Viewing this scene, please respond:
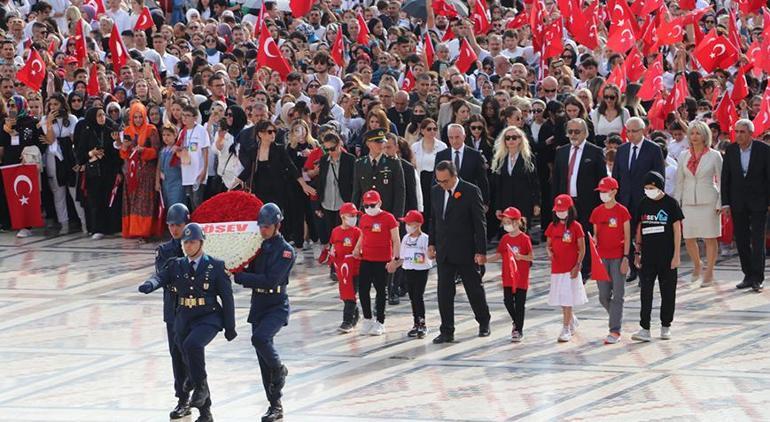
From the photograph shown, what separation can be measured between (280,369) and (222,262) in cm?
99

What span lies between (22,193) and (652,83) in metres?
8.63

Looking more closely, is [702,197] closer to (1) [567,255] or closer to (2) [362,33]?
(1) [567,255]

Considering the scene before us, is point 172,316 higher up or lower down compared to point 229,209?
lower down

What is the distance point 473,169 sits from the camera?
1916 centimetres

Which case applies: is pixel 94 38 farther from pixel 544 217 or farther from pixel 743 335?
pixel 743 335

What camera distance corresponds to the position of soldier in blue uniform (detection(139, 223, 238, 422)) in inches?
542

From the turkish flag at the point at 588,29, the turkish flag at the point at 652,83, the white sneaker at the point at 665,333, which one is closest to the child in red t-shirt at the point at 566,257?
the white sneaker at the point at 665,333

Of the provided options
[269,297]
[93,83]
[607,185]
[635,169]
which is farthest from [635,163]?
[93,83]

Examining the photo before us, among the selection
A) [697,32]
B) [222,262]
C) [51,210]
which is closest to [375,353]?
[222,262]

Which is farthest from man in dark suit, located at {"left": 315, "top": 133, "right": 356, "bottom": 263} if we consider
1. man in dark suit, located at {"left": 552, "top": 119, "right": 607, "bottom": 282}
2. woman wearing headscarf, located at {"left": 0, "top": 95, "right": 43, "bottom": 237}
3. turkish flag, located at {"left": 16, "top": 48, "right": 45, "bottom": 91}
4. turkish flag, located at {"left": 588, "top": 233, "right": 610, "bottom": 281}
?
turkish flag, located at {"left": 16, "top": 48, "right": 45, "bottom": 91}

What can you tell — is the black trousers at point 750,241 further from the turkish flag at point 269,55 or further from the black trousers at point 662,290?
the turkish flag at point 269,55

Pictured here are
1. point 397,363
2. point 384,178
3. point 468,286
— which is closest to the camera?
point 397,363

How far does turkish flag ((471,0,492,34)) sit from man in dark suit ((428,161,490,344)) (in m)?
12.5

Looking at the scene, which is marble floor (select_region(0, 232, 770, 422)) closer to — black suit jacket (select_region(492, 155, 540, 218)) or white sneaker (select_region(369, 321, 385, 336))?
white sneaker (select_region(369, 321, 385, 336))
